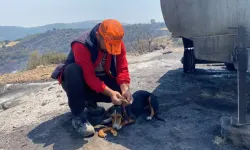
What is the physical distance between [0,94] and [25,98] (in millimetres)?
1503

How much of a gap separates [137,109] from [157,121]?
273mm

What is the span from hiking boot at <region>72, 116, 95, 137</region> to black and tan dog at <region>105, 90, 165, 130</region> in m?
0.33

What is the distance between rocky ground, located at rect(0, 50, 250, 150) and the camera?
118 inches

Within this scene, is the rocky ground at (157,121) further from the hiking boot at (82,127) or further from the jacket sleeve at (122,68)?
the jacket sleeve at (122,68)

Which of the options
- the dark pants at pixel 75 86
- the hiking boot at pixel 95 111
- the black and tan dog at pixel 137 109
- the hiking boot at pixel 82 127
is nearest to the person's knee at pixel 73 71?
the dark pants at pixel 75 86

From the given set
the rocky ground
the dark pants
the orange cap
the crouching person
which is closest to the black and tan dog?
the rocky ground

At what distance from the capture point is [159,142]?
301cm

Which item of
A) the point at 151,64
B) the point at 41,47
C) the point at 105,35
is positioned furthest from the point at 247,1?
the point at 41,47

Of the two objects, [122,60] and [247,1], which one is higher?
[247,1]

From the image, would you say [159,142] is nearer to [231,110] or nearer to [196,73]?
[231,110]

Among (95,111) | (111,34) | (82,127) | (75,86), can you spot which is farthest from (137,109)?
(111,34)

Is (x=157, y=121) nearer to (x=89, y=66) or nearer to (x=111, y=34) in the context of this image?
(x=89, y=66)

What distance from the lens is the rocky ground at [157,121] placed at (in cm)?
301

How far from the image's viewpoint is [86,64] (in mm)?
2979
